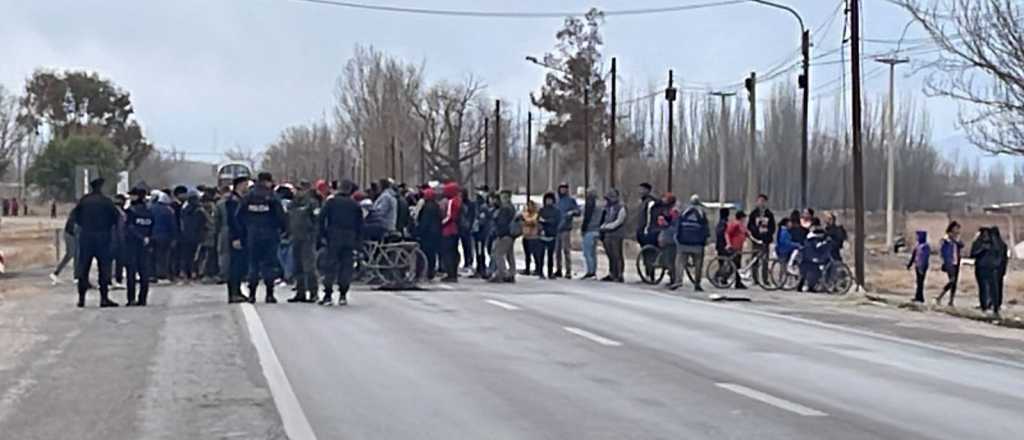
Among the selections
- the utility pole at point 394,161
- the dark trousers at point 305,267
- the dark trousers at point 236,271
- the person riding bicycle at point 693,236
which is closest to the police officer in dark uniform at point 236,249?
the dark trousers at point 236,271

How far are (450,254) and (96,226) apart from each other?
29.7 ft

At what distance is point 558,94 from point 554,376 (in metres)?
67.5

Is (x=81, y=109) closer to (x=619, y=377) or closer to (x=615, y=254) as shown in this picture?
(x=615, y=254)

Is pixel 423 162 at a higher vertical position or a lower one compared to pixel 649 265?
higher

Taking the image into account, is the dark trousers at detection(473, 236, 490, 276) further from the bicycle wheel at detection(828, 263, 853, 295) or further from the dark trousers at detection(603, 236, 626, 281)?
the bicycle wheel at detection(828, 263, 853, 295)

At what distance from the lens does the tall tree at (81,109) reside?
113 m

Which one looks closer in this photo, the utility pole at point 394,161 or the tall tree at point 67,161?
the utility pole at point 394,161

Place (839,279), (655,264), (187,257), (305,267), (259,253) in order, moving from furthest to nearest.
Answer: (655,264) < (839,279) < (187,257) < (305,267) < (259,253)

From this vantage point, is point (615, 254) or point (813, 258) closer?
point (813, 258)

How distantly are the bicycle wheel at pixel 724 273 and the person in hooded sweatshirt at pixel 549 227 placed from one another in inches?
135

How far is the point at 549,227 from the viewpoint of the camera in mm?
32281

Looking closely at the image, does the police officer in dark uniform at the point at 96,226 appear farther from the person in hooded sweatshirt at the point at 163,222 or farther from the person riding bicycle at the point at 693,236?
the person riding bicycle at the point at 693,236

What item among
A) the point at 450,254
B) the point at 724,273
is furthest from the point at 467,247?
the point at 724,273

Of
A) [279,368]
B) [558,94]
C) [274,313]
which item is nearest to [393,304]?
[274,313]
